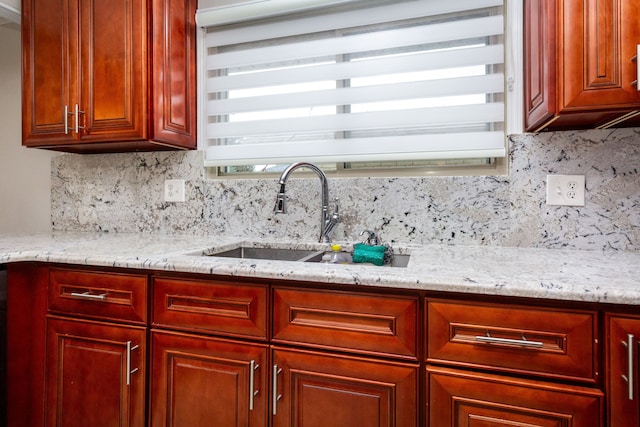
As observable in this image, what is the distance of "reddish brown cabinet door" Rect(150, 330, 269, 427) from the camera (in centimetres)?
104

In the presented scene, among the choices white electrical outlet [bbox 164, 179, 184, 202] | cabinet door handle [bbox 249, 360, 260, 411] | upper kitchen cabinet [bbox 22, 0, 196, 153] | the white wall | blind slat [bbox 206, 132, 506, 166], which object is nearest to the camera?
cabinet door handle [bbox 249, 360, 260, 411]

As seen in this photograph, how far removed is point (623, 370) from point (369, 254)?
0.78 metres

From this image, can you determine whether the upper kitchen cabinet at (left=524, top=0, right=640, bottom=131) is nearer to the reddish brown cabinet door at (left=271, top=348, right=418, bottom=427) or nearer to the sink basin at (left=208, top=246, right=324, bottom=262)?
the reddish brown cabinet door at (left=271, top=348, right=418, bottom=427)

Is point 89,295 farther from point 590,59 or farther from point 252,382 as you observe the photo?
point 590,59

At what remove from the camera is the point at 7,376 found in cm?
126

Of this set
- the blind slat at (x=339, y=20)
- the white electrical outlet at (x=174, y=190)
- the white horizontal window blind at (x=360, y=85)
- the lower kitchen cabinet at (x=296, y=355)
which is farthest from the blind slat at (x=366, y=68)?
the lower kitchen cabinet at (x=296, y=355)

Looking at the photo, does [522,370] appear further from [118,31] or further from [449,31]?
[118,31]

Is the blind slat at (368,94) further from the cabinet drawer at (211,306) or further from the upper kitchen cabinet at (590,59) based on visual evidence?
the cabinet drawer at (211,306)

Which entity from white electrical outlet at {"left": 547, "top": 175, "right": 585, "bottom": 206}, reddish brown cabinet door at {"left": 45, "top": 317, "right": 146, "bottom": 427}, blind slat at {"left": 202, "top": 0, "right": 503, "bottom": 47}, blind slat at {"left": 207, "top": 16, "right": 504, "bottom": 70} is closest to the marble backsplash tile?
white electrical outlet at {"left": 547, "top": 175, "right": 585, "bottom": 206}

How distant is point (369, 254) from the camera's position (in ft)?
4.55

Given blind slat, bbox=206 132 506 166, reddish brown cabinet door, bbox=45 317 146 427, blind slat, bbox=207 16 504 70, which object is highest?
blind slat, bbox=207 16 504 70

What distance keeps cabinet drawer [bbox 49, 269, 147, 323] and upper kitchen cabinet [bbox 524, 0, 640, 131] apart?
142 centimetres

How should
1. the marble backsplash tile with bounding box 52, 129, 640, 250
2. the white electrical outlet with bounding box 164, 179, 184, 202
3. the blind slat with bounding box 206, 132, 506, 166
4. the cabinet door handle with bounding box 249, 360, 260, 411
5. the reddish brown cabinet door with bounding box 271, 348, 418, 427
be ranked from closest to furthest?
the reddish brown cabinet door with bounding box 271, 348, 418, 427 < the cabinet door handle with bounding box 249, 360, 260, 411 < the marble backsplash tile with bounding box 52, 129, 640, 250 < the blind slat with bounding box 206, 132, 506, 166 < the white electrical outlet with bounding box 164, 179, 184, 202

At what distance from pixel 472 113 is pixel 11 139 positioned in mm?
2611
